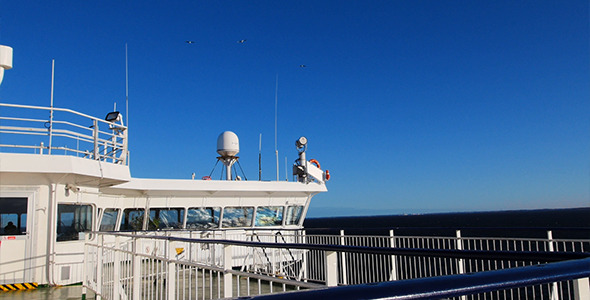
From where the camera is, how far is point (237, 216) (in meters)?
20.1

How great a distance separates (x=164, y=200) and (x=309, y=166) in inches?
281

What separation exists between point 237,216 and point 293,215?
9.92 feet

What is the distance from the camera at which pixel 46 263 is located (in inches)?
440

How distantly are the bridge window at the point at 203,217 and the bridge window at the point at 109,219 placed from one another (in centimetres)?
310

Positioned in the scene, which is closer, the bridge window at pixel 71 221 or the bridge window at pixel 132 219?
the bridge window at pixel 71 221

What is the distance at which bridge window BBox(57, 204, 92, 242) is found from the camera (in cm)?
1169

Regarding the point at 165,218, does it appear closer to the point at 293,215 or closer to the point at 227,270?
the point at 293,215

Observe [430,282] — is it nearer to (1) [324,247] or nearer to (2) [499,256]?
(2) [499,256]

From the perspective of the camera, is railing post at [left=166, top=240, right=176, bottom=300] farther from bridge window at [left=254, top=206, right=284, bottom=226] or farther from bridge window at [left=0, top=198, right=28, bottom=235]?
bridge window at [left=254, top=206, right=284, bottom=226]

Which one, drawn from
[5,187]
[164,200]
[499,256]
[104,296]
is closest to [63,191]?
[5,187]

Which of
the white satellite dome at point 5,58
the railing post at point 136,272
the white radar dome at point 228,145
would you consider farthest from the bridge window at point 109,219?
the railing post at point 136,272

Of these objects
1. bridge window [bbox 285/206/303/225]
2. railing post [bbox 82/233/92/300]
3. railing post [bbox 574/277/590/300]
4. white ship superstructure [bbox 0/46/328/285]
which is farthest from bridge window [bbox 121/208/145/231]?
railing post [bbox 574/277/590/300]

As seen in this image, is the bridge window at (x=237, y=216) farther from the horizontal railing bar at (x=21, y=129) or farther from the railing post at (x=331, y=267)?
the railing post at (x=331, y=267)

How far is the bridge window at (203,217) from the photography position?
741 inches
